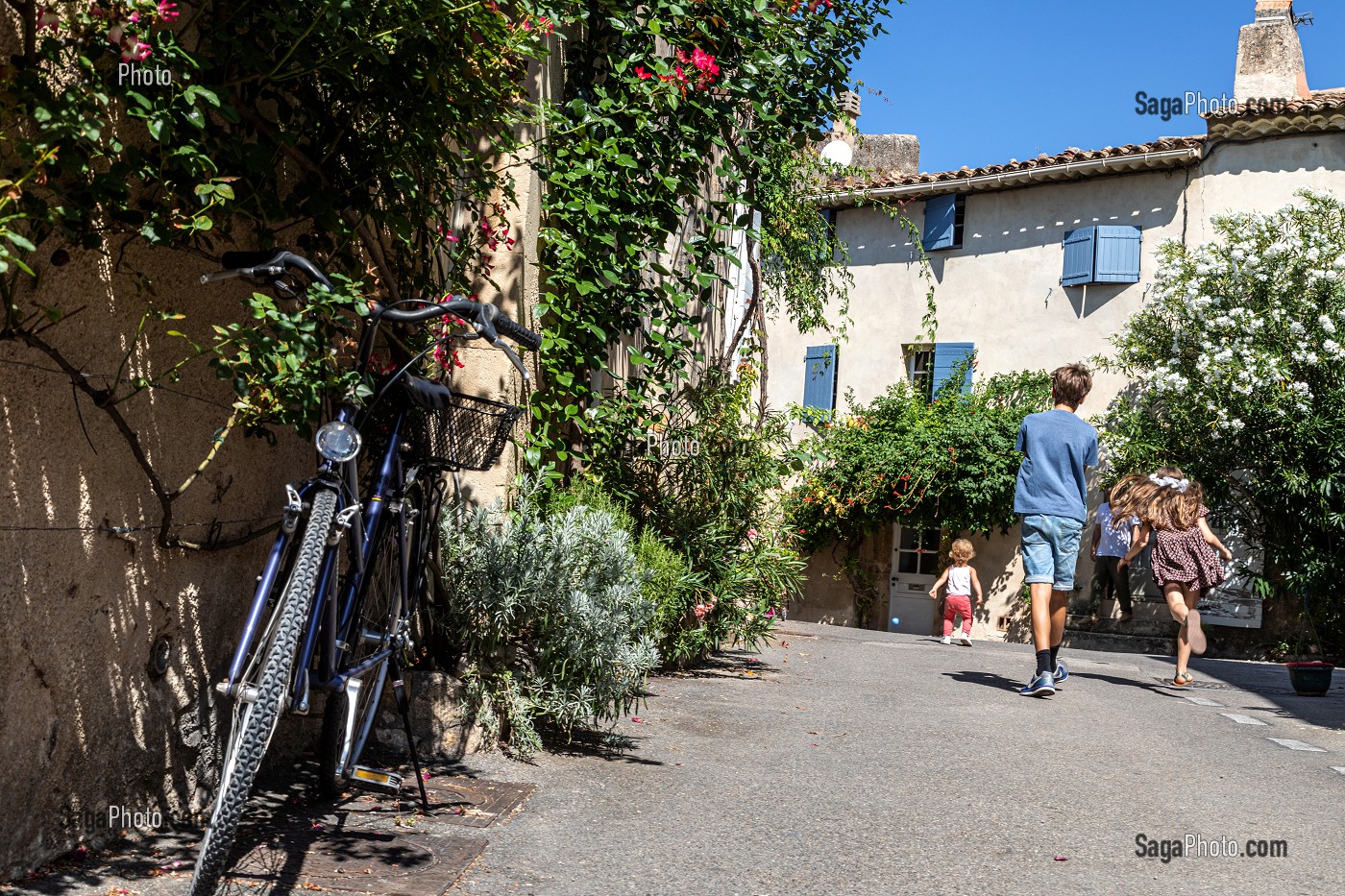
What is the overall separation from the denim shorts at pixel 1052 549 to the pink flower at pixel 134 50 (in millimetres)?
5807

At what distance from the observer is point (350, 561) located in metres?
3.46

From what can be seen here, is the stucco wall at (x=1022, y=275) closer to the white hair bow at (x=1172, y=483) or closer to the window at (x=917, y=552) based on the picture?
the window at (x=917, y=552)

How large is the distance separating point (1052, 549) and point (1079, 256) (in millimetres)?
15143

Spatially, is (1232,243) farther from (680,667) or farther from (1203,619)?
(680,667)

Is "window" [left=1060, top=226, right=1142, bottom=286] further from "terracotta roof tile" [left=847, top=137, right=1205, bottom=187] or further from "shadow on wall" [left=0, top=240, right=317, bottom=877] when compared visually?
"shadow on wall" [left=0, top=240, right=317, bottom=877]

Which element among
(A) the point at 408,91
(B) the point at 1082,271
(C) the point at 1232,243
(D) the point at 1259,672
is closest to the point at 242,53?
(A) the point at 408,91

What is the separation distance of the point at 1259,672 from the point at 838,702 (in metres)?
6.51

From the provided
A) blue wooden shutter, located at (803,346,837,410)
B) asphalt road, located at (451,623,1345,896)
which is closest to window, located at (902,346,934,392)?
blue wooden shutter, located at (803,346,837,410)

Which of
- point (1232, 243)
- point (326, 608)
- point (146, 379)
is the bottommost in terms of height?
point (326, 608)

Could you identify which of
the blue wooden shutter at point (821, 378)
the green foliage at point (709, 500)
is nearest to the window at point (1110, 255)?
the blue wooden shutter at point (821, 378)

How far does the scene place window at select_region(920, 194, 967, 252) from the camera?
23.1 metres

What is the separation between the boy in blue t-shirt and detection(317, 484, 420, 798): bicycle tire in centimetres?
466

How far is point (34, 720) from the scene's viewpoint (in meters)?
2.87

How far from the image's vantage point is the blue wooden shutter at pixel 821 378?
24.5 metres
